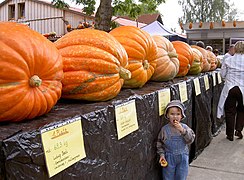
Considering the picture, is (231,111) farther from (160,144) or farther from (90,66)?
(90,66)

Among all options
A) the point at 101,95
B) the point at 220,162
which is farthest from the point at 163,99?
the point at 220,162

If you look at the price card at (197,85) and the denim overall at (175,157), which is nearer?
the denim overall at (175,157)

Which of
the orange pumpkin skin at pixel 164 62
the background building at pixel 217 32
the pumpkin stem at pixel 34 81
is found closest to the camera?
the pumpkin stem at pixel 34 81

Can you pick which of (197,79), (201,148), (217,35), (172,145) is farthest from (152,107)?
(217,35)

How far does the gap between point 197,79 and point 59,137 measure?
9.07 feet

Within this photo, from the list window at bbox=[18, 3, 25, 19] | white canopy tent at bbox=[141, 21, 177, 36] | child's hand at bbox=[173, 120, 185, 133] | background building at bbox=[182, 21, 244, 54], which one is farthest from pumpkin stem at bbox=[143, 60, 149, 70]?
window at bbox=[18, 3, 25, 19]

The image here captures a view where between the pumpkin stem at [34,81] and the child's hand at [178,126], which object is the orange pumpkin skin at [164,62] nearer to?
the child's hand at [178,126]

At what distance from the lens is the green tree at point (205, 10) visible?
1800 inches

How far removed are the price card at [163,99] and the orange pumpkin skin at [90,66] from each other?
0.67 metres

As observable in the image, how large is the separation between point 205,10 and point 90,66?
46420 millimetres

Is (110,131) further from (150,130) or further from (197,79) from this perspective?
(197,79)

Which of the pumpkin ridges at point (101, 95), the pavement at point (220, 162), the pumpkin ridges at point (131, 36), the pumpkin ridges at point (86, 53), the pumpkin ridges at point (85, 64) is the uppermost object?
the pumpkin ridges at point (131, 36)

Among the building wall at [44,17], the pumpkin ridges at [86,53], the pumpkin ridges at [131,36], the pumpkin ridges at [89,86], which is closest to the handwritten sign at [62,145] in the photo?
the pumpkin ridges at [89,86]

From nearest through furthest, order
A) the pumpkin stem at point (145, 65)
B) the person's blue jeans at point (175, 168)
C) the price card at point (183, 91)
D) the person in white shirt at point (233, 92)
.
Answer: the pumpkin stem at point (145, 65), the person's blue jeans at point (175, 168), the price card at point (183, 91), the person in white shirt at point (233, 92)
